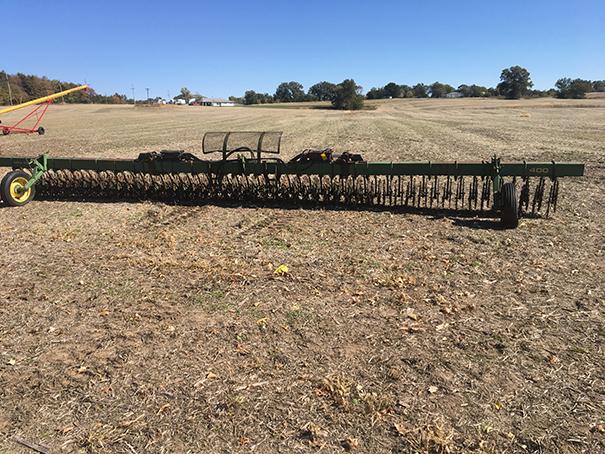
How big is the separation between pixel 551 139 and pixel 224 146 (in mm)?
18262

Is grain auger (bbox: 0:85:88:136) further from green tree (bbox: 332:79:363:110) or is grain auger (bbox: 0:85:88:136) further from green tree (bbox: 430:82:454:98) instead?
green tree (bbox: 430:82:454:98)

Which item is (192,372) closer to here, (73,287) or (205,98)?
(73,287)

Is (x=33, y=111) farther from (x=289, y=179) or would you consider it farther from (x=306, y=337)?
(x=306, y=337)

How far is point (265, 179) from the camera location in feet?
28.9

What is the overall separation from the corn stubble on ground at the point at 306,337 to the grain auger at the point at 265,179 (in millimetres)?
889

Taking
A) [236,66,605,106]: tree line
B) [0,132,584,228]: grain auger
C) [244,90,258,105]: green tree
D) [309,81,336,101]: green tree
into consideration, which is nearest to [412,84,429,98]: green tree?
[236,66,605,106]: tree line

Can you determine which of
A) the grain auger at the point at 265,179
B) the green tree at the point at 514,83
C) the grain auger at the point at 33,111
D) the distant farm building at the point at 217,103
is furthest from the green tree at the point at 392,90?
the grain auger at the point at 265,179

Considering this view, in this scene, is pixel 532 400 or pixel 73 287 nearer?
pixel 532 400

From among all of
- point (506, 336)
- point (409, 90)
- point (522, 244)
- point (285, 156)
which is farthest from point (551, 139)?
point (409, 90)

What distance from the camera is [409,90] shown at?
152125 mm

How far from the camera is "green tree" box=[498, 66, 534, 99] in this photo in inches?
4737

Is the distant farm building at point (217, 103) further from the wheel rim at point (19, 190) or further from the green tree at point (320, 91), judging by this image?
the wheel rim at point (19, 190)

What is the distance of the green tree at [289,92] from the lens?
168 meters

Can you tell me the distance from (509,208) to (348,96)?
290 feet
